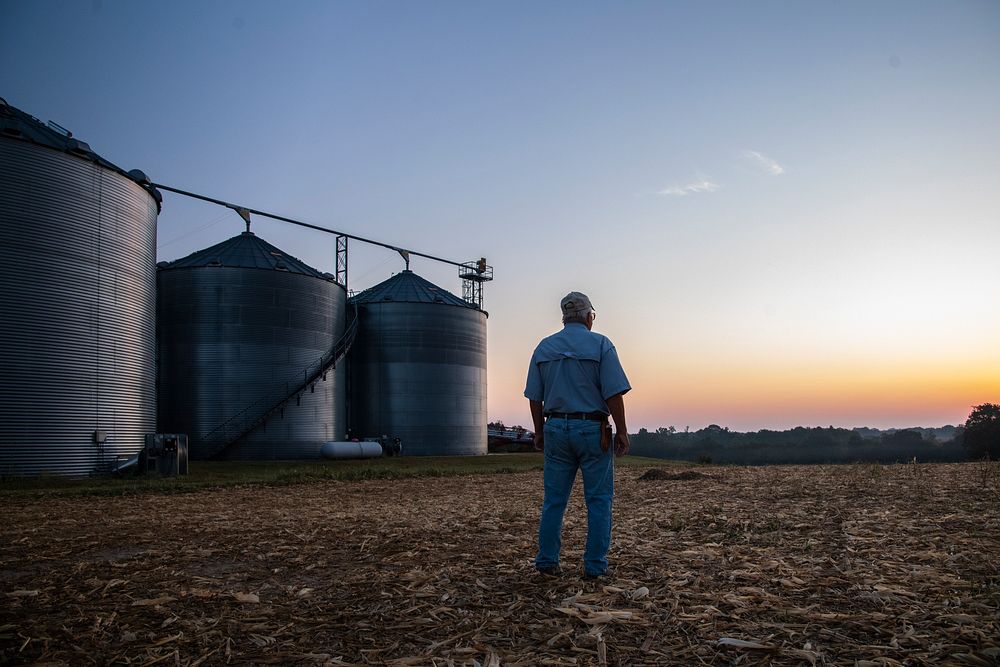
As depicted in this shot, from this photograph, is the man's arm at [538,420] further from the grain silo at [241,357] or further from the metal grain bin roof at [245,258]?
the metal grain bin roof at [245,258]

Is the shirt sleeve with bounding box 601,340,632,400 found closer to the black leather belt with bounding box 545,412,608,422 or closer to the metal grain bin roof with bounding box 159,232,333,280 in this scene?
the black leather belt with bounding box 545,412,608,422

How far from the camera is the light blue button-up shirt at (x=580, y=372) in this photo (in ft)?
22.0

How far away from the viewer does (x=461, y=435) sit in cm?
5078

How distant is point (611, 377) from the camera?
6.71 meters

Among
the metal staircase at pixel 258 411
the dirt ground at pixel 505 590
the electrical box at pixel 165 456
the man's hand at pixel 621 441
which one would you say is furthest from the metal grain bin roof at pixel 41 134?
the man's hand at pixel 621 441

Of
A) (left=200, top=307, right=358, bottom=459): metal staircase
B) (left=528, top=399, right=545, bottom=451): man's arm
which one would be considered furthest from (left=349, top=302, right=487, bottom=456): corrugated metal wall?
(left=528, top=399, right=545, bottom=451): man's arm

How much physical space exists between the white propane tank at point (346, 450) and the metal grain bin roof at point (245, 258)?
34.0 feet

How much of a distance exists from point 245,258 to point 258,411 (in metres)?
9.24

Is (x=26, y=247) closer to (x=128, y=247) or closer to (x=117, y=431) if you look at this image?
(x=128, y=247)

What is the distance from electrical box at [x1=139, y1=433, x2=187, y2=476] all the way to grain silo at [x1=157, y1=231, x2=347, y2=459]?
10.6 metres

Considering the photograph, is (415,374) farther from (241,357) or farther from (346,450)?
(241,357)

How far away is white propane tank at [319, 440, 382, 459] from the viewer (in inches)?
1590

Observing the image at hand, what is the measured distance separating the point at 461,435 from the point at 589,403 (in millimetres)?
44709

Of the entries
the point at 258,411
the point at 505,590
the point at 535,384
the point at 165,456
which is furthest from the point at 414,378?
the point at 505,590
